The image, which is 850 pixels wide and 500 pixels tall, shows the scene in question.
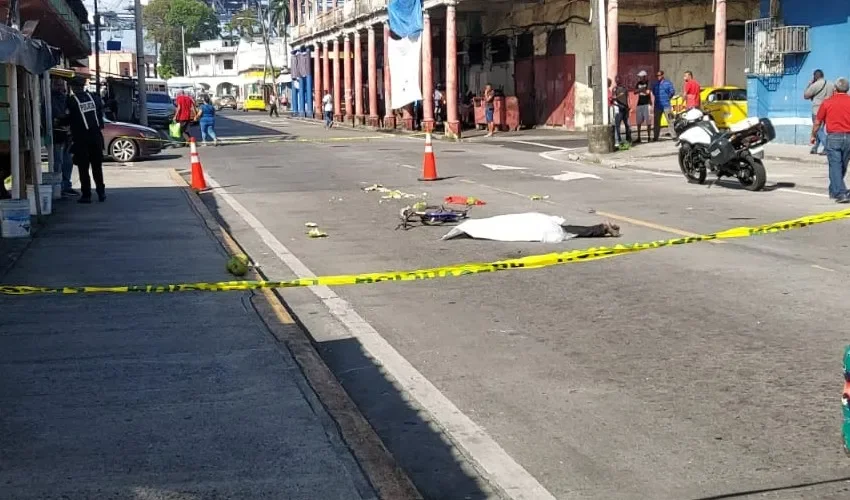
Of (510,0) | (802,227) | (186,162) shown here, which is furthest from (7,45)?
(510,0)

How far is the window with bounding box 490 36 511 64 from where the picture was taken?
4809cm

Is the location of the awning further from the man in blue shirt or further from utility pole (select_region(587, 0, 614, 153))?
the man in blue shirt

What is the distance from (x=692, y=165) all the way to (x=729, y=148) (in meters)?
1.45

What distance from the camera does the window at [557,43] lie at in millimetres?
42781

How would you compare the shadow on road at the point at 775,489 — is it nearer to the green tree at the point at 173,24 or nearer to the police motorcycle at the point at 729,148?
the police motorcycle at the point at 729,148

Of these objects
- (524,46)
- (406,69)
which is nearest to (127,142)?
(406,69)

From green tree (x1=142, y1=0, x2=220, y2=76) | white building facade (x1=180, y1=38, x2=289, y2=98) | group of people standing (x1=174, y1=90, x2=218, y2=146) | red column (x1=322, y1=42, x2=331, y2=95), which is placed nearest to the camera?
group of people standing (x1=174, y1=90, x2=218, y2=146)

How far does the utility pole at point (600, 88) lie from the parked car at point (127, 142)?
11.3m

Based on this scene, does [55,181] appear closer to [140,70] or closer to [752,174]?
[752,174]

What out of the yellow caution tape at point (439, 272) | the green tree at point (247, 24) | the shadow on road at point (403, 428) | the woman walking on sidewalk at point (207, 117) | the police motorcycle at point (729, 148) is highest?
the green tree at point (247, 24)

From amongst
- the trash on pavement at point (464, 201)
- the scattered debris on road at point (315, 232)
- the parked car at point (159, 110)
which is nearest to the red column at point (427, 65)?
the parked car at point (159, 110)

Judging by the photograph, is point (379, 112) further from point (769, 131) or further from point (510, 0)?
point (769, 131)

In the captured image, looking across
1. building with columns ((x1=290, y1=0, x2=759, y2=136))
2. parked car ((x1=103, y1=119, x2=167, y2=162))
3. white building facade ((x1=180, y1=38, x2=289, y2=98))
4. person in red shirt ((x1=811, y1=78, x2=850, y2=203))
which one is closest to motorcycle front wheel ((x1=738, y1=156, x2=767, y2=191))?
person in red shirt ((x1=811, y1=78, x2=850, y2=203))

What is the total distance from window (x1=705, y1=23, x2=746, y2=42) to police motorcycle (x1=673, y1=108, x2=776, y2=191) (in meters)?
23.5
